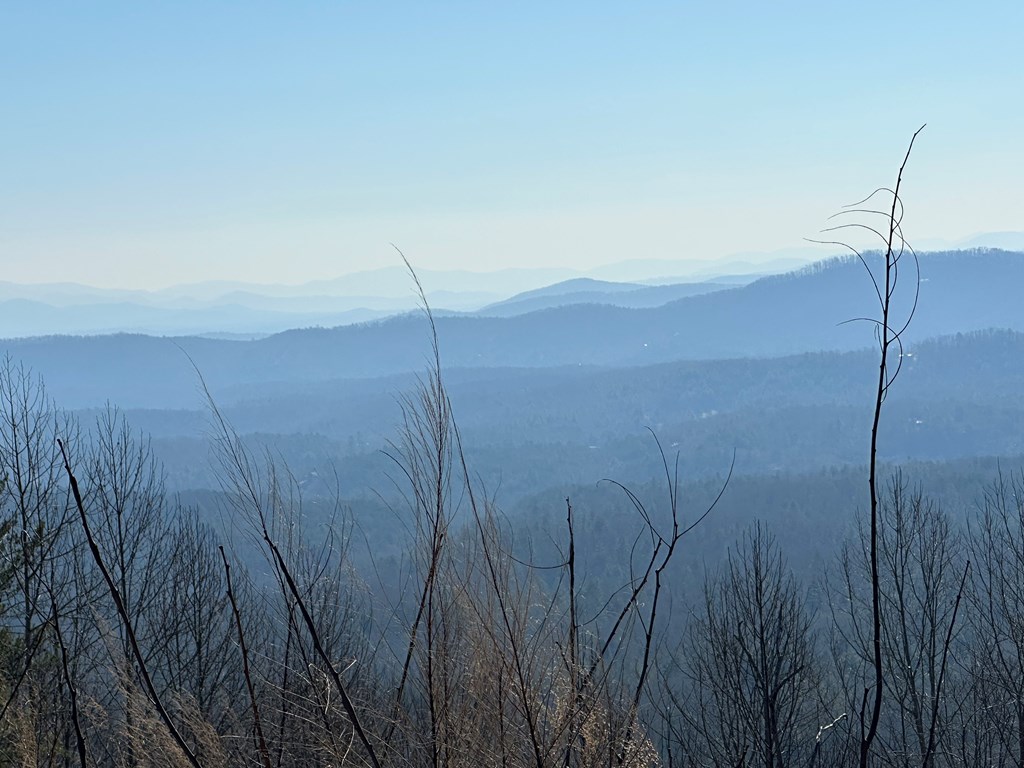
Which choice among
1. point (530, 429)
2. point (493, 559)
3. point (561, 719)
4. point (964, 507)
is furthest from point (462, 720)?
point (530, 429)

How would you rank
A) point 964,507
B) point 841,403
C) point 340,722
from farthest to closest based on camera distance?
point 841,403
point 964,507
point 340,722

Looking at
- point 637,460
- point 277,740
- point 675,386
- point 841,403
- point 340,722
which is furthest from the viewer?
point 675,386

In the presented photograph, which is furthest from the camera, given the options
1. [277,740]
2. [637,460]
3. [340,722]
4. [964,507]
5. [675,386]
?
[675,386]

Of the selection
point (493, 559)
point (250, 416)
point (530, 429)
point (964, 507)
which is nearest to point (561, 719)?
point (493, 559)

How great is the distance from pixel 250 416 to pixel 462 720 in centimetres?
19492

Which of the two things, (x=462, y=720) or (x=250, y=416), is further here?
(x=250, y=416)

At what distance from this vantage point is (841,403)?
154875 millimetres

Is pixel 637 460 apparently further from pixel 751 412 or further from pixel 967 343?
pixel 967 343

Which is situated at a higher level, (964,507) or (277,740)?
(277,740)

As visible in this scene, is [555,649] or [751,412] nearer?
[555,649]

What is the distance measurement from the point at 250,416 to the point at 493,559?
194895 millimetres

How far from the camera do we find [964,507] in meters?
64.4

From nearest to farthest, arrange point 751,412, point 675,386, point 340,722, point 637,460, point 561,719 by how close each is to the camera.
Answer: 1. point 561,719
2. point 340,722
3. point 637,460
4. point 751,412
5. point 675,386

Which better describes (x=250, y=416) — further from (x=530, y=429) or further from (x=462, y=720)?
(x=462, y=720)
